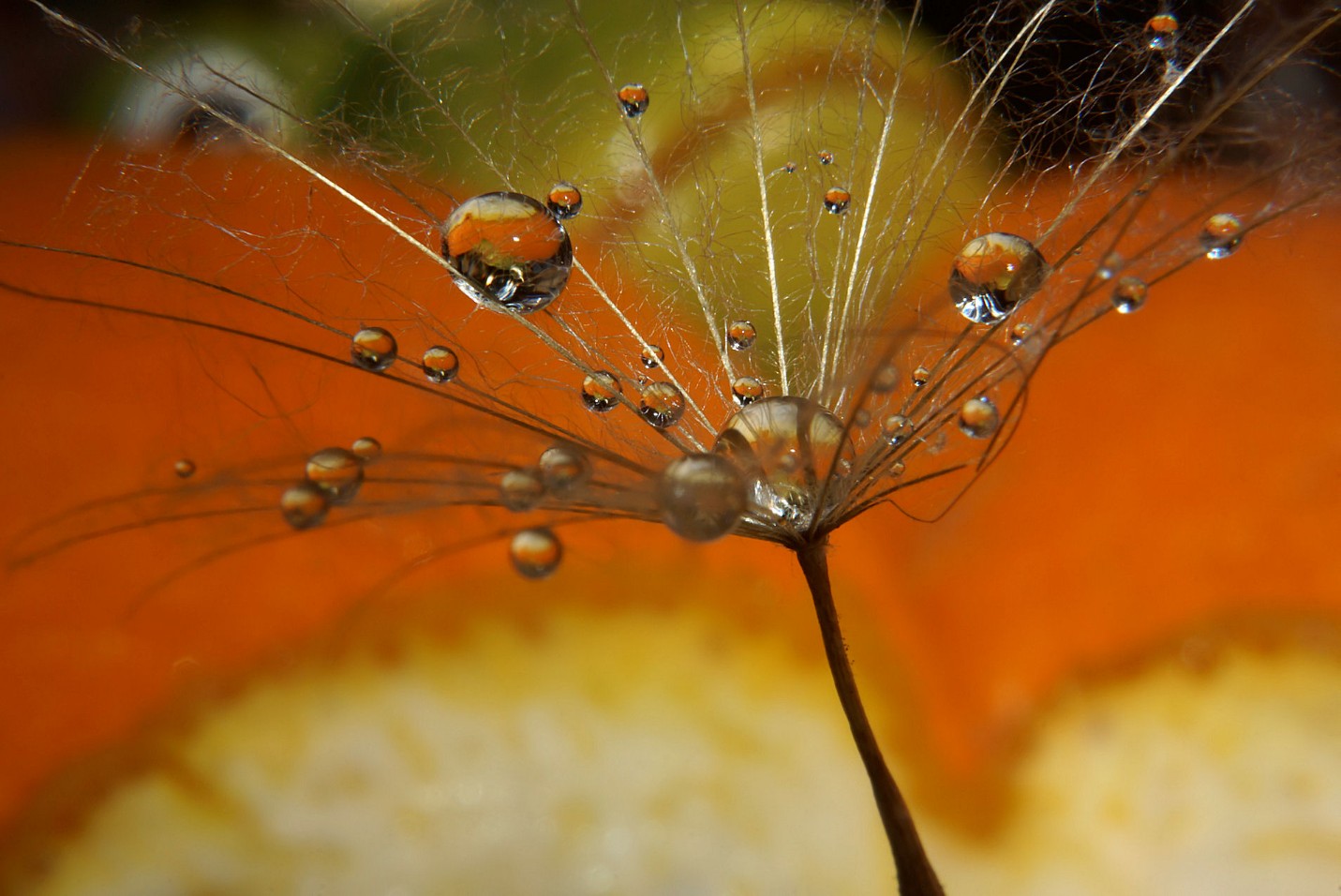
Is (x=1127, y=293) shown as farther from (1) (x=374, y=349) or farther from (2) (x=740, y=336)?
(1) (x=374, y=349)

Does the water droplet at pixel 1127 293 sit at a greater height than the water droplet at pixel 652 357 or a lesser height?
lesser

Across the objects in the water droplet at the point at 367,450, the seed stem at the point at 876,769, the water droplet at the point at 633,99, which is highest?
the water droplet at the point at 633,99

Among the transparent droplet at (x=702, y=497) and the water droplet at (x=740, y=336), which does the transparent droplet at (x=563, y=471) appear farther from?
the water droplet at (x=740, y=336)

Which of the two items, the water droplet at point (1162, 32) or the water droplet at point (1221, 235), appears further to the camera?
the water droplet at point (1162, 32)

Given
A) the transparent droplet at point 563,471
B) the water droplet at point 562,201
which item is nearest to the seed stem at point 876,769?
the transparent droplet at point 563,471

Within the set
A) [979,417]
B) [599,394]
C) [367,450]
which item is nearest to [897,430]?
[979,417]

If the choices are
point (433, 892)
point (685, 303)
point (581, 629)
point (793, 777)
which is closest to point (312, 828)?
point (433, 892)
